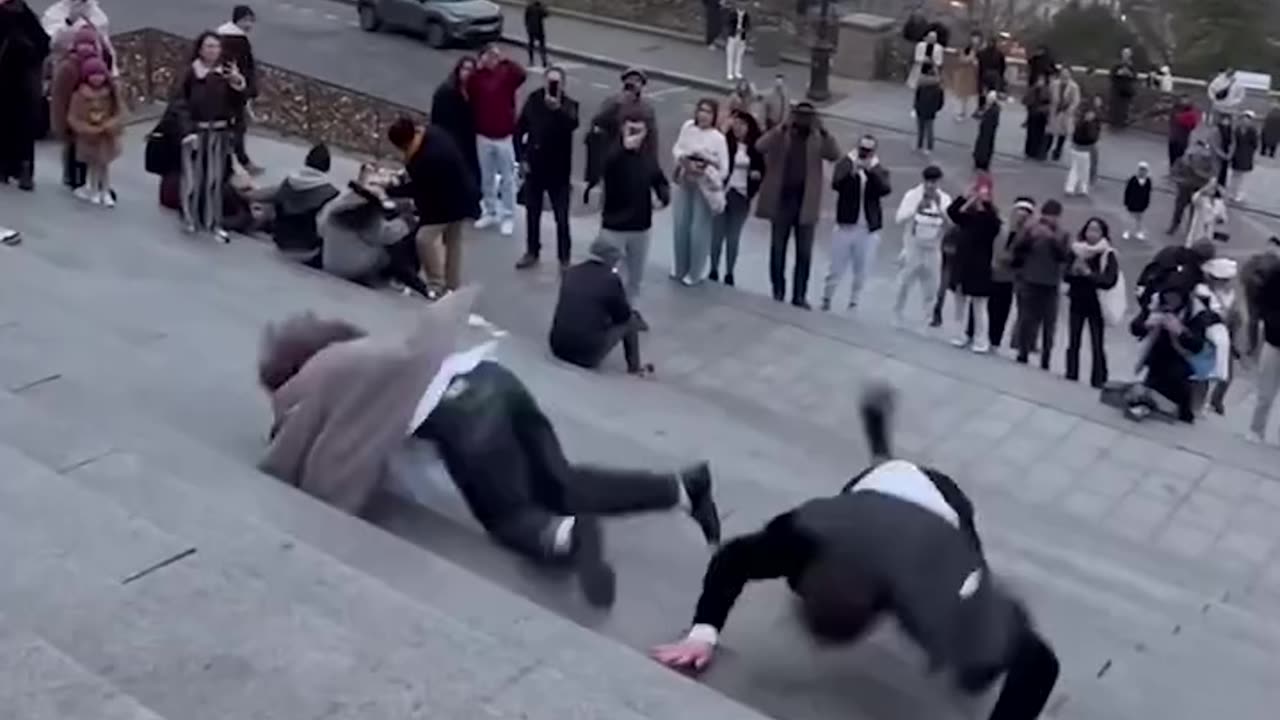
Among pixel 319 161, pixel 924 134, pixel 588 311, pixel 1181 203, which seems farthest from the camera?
pixel 924 134

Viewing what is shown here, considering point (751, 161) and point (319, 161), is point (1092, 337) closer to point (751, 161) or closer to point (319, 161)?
point (751, 161)

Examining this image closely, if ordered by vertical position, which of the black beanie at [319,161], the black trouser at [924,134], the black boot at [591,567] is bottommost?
the black trouser at [924,134]

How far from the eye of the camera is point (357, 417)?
654cm

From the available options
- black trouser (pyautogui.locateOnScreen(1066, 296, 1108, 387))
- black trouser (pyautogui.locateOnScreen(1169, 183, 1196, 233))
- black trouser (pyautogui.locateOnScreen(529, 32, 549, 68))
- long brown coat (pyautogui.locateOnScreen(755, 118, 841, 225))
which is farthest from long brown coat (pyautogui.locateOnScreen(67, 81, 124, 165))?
black trouser (pyautogui.locateOnScreen(529, 32, 549, 68))

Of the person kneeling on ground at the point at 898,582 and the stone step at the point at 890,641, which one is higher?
the person kneeling on ground at the point at 898,582

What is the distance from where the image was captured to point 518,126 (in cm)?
1362

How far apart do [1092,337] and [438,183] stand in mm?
5106

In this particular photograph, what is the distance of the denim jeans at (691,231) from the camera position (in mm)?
13586

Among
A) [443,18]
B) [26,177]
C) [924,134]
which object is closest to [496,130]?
[26,177]

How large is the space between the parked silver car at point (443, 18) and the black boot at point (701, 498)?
22.8m

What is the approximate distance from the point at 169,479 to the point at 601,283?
562 cm

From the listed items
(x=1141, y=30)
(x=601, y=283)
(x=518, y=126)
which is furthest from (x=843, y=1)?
(x=601, y=283)

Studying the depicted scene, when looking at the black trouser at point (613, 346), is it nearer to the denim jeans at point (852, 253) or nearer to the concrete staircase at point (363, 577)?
the concrete staircase at point (363, 577)

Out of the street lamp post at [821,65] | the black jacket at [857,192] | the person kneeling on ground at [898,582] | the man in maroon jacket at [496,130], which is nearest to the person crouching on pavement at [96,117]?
the man in maroon jacket at [496,130]
